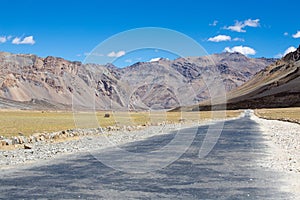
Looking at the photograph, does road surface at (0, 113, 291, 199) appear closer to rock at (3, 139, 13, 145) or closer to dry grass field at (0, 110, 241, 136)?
rock at (3, 139, 13, 145)

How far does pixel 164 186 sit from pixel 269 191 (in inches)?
159

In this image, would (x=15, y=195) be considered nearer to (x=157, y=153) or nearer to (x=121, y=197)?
(x=121, y=197)

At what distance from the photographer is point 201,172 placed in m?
21.1

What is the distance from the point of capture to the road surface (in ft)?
50.6

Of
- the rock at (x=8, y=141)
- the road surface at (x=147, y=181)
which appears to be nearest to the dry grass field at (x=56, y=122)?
the rock at (x=8, y=141)

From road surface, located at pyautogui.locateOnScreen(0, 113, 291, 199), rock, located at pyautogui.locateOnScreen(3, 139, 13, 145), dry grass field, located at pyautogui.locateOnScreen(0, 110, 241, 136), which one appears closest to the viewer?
road surface, located at pyautogui.locateOnScreen(0, 113, 291, 199)

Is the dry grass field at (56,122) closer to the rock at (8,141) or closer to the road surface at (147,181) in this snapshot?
the rock at (8,141)

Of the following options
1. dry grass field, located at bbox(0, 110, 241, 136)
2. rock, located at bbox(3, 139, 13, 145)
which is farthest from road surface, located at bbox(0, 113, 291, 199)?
dry grass field, located at bbox(0, 110, 241, 136)

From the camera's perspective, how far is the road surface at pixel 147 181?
15.4 m

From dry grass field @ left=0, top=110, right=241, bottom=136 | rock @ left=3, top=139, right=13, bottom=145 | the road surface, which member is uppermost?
dry grass field @ left=0, top=110, right=241, bottom=136

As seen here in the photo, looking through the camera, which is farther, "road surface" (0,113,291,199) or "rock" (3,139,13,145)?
"rock" (3,139,13,145)

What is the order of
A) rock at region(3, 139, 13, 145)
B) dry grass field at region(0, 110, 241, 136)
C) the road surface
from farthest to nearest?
1. dry grass field at region(0, 110, 241, 136)
2. rock at region(3, 139, 13, 145)
3. the road surface

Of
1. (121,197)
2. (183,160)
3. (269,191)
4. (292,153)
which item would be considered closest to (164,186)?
(121,197)

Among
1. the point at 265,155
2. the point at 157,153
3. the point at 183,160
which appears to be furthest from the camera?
the point at 157,153
